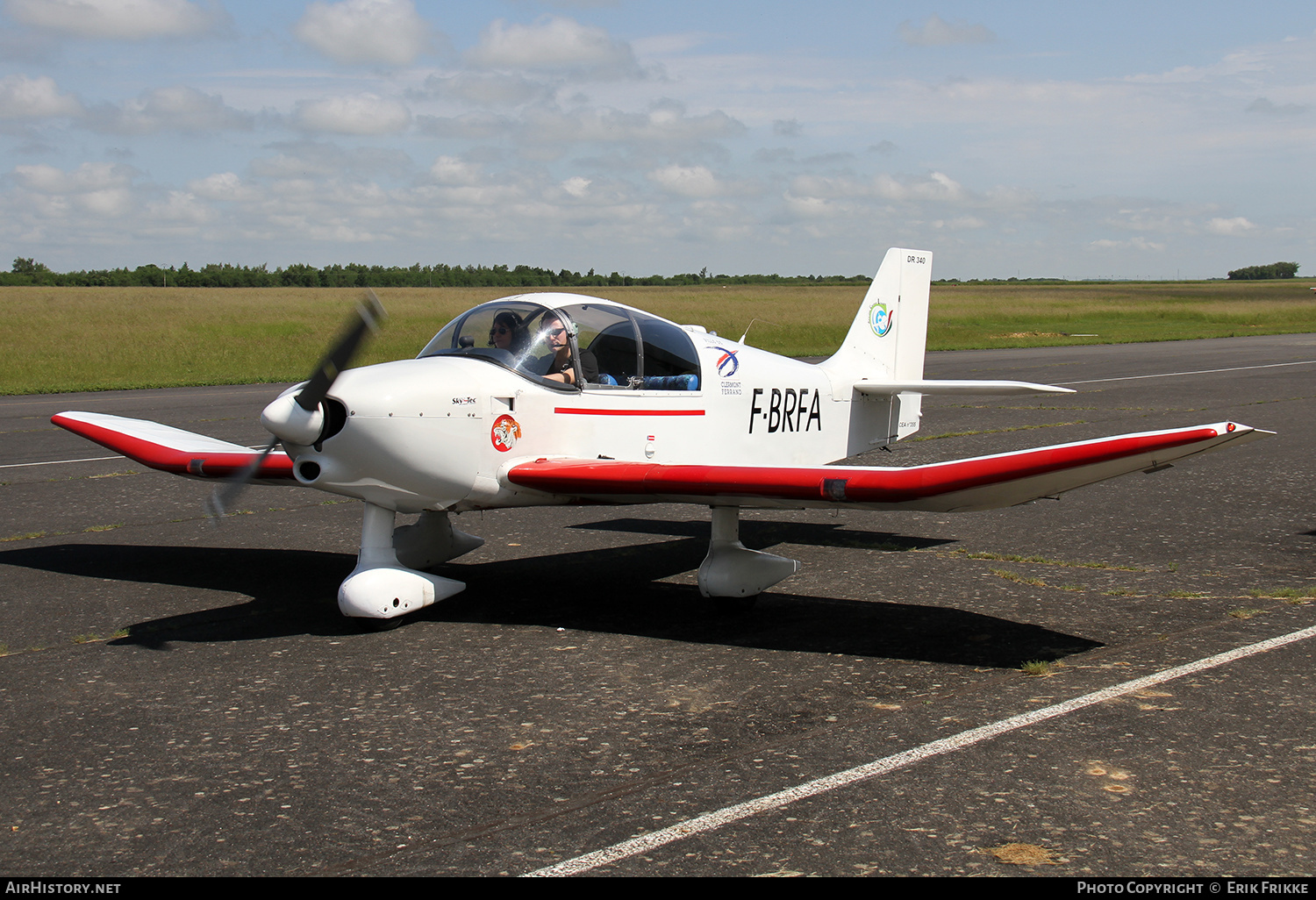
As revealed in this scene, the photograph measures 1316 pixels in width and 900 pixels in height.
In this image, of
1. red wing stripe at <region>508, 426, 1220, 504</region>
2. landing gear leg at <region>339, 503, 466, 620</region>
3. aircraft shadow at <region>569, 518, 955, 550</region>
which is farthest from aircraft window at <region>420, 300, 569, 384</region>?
aircraft shadow at <region>569, 518, 955, 550</region>

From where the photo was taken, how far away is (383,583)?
6.35m

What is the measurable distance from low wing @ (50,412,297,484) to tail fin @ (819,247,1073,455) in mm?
4355

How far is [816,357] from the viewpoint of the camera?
30922 millimetres

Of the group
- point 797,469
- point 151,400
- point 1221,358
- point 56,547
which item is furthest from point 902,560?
point 1221,358

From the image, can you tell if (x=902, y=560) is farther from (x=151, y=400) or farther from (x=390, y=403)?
(x=151, y=400)

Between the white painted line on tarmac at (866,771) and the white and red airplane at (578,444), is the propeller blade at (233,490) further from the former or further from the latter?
the white painted line on tarmac at (866,771)

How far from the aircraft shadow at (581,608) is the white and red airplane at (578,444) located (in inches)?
13.2

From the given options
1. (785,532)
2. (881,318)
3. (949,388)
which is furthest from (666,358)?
(881,318)

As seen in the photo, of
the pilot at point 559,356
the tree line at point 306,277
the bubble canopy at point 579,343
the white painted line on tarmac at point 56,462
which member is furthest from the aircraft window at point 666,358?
the tree line at point 306,277

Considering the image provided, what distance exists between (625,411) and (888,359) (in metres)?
3.35

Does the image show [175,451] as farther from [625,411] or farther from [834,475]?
[834,475]

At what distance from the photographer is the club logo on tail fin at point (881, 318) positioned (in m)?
9.61
